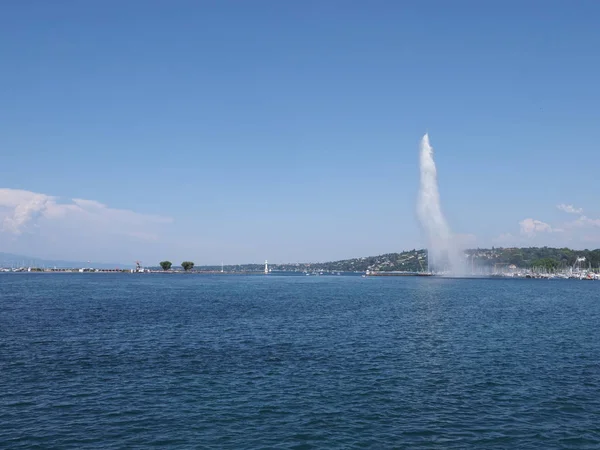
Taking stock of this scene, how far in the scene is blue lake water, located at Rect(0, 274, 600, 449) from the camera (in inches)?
959

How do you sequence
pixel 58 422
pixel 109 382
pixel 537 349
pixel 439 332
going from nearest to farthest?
1. pixel 58 422
2. pixel 109 382
3. pixel 537 349
4. pixel 439 332

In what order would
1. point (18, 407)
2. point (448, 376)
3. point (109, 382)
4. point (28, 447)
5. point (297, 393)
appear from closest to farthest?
point (28, 447) < point (18, 407) < point (297, 393) < point (109, 382) < point (448, 376)

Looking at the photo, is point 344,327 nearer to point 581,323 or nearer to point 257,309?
point 257,309

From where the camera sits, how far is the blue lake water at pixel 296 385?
24.4 meters

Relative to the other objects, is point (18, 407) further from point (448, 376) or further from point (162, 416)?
point (448, 376)

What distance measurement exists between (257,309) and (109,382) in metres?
50.3

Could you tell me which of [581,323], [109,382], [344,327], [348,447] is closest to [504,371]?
[348,447]

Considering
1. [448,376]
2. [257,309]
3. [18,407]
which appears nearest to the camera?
[18,407]

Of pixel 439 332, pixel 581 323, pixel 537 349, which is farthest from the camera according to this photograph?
pixel 581 323

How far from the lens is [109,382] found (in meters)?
33.2

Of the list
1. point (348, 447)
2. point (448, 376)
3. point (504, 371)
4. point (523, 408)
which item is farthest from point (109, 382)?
point (504, 371)

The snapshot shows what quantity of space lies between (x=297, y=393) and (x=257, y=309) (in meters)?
52.6

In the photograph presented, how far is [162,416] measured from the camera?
26703 millimetres

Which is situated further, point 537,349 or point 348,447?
point 537,349
